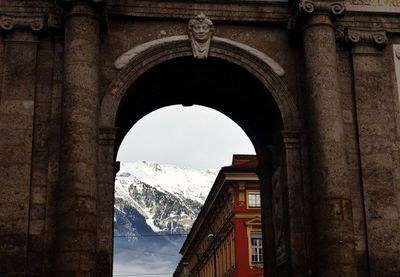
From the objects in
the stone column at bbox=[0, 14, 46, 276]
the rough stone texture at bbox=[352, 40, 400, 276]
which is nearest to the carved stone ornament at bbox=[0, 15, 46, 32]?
the stone column at bbox=[0, 14, 46, 276]

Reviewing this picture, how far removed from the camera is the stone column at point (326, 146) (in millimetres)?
18000

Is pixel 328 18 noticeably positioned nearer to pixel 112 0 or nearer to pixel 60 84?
pixel 112 0

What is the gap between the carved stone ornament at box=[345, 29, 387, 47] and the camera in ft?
68.4

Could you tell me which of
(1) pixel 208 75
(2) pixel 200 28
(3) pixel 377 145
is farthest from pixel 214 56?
(3) pixel 377 145

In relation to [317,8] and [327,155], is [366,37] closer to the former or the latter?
[317,8]

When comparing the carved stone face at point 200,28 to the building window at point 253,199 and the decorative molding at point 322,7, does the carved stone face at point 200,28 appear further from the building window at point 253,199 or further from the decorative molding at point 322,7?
the building window at point 253,199

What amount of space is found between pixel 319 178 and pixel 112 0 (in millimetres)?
7345

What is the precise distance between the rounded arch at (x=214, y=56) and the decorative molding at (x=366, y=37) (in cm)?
213

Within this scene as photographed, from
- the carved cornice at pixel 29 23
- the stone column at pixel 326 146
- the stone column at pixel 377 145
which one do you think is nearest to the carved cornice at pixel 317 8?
the stone column at pixel 326 146

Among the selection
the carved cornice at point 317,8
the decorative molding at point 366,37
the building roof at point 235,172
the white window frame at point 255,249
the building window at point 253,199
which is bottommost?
the white window frame at point 255,249

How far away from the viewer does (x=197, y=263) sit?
75.2m

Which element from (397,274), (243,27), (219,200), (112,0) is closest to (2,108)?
(112,0)

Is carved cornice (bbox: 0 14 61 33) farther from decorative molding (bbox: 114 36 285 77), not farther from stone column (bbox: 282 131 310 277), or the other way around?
stone column (bbox: 282 131 310 277)

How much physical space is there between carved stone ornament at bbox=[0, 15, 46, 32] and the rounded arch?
225cm
